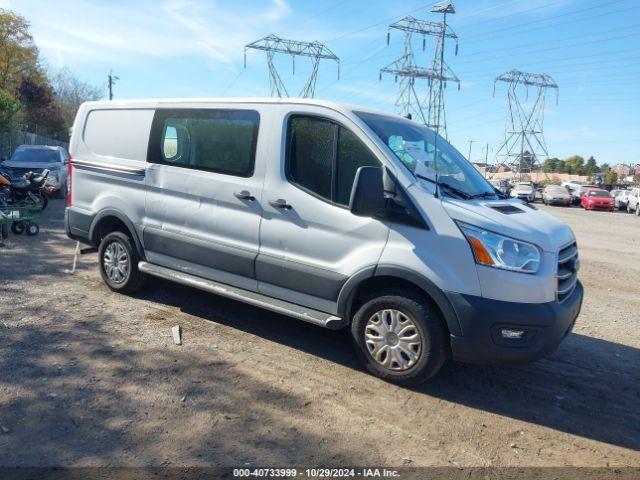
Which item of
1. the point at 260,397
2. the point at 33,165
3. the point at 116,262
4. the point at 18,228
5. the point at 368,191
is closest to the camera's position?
the point at 260,397

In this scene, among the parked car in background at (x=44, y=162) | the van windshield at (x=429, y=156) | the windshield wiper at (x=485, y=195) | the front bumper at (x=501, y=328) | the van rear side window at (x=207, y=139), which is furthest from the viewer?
the parked car in background at (x=44, y=162)

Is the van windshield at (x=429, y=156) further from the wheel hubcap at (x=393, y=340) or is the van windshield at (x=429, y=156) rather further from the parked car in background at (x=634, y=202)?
the parked car in background at (x=634, y=202)

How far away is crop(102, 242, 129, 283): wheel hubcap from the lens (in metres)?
6.24

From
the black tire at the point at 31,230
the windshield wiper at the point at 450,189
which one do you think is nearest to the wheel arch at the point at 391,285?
the windshield wiper at the point at 450,189

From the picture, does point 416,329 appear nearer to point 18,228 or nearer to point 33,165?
point 18,228

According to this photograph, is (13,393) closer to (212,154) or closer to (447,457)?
(212,154)

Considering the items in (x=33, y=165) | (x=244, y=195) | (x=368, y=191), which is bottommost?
(x=33, y=165)

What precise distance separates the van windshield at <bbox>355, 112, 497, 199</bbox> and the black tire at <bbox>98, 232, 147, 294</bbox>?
3.09 metres

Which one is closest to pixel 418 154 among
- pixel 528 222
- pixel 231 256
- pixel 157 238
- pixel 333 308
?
pixel 528 222

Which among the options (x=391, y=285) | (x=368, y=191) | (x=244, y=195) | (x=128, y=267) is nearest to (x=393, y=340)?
(x=391, y=285)

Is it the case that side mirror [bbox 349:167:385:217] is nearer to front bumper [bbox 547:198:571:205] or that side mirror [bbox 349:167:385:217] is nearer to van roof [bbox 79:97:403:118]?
van roof [bbox 79:97:403:118]

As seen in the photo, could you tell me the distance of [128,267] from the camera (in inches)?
243

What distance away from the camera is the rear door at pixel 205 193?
200 inches

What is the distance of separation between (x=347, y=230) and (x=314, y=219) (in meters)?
0.33
